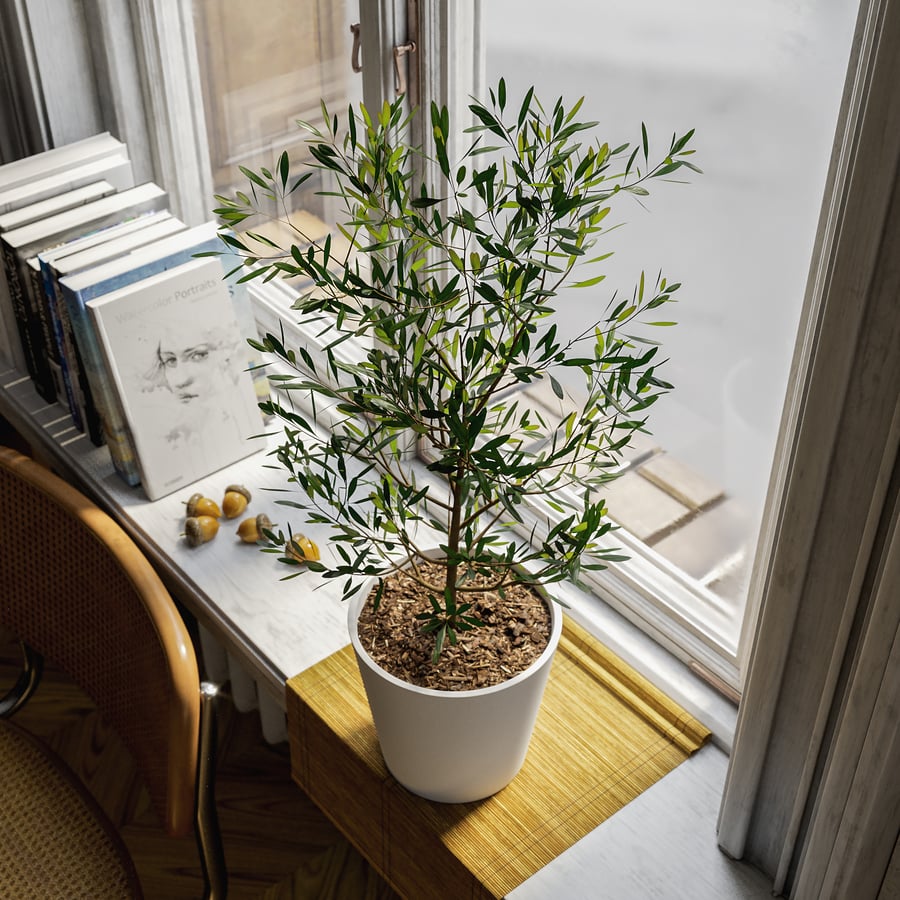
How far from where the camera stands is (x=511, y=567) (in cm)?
107

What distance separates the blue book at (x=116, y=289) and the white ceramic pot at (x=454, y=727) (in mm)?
571

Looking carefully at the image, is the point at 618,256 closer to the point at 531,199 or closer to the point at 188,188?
the point at 531,199

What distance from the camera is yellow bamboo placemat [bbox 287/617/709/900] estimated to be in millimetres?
1142

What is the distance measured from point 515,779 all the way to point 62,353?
909 millimetres

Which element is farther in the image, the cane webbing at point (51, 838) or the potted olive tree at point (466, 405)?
the cane webbing at point (51, 838)

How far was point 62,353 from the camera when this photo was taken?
64.4 inches

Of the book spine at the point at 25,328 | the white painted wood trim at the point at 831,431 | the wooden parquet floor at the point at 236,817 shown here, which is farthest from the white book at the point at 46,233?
the white painted wood trim at the point at 831,431

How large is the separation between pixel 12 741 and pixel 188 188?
88 centimetres

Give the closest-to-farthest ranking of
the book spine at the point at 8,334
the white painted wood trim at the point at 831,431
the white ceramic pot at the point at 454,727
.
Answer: the white painted wood trim at the point at 831,431 < the white ceramic pot at the point at 454,727 < the book spine at the point at 8,334

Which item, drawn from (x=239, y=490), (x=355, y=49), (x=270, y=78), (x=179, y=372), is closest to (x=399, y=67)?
(x=355, y=49)

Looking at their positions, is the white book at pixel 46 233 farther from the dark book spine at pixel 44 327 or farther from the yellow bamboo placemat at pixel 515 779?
the yellow bamboo placemat at pixel 515 779

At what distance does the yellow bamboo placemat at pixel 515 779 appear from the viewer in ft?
3.75

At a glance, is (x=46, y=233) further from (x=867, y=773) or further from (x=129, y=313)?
(x=867, y=773)

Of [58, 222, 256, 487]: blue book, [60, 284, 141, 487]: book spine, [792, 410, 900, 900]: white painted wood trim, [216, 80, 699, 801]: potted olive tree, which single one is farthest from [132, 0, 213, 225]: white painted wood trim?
[792, 410, 900, 900]: white painted wood trim
